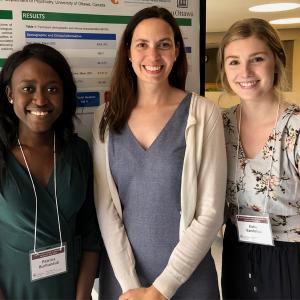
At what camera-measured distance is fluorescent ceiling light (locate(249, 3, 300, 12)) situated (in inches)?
231

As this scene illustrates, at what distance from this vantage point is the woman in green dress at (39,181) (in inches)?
52.8

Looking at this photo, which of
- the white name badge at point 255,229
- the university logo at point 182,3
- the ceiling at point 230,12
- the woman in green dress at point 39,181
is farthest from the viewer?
the ceiling at point 230,12

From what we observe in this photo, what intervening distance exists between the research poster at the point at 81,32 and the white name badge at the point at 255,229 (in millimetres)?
807

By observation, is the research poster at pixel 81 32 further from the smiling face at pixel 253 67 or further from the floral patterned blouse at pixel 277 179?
the floral patterned blouse at pixel 277 179

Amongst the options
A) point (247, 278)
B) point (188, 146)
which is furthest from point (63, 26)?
point (247, 278)

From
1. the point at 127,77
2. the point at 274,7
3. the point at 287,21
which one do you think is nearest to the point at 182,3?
the point at 127,77

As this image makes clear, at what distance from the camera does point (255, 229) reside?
1578mm

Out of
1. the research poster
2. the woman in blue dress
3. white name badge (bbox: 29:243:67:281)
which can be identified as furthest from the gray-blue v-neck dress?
the research poster

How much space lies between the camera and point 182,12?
2070 millimetres

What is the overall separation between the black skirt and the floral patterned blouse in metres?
0.06

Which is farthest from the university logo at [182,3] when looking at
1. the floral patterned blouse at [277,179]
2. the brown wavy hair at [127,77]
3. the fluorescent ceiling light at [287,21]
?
the fluorescent ceiling light at [287,21]

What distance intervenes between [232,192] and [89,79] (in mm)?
837

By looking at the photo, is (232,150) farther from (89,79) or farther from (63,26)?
(63,26)

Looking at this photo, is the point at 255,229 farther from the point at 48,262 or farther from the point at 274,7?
the point at 274,7
